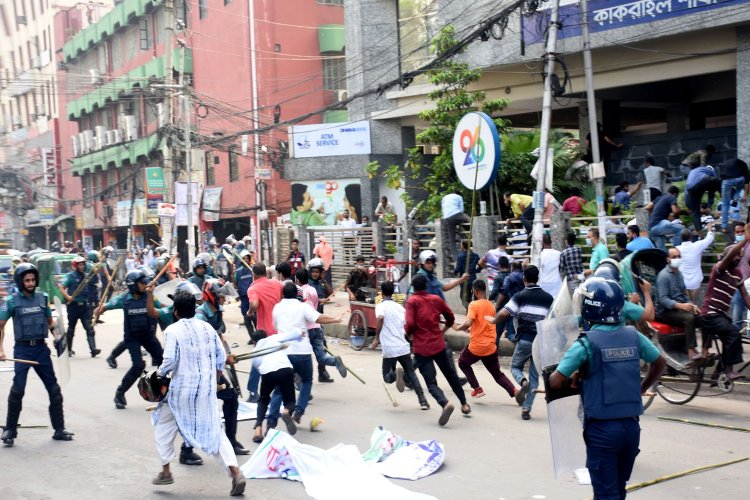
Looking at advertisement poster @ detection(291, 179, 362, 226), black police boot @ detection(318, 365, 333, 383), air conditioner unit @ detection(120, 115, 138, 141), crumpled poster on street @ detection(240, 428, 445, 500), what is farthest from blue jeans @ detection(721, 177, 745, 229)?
air conditioner unit @ detection(120, 115, 138, 141)

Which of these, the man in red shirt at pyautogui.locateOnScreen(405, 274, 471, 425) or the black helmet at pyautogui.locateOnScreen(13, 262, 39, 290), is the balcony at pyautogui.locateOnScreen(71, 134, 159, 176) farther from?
the man in red shirt at pyautogui.locateOnScreen(405, 274, 471, 425)

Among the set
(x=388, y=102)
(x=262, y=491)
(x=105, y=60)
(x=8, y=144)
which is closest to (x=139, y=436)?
(x=262, y=491)

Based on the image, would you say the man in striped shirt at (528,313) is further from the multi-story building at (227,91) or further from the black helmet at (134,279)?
the multi-story building at (227,91)

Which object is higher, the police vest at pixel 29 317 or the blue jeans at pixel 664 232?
the blue jeans at pixel 664 232

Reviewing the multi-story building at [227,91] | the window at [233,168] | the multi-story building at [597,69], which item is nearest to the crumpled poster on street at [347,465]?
the multi-story building at [597,69]

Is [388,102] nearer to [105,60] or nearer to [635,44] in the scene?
[635,44]

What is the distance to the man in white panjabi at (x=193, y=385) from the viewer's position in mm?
6992

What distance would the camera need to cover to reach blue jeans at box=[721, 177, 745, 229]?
597 inches

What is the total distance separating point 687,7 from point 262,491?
14.0 m

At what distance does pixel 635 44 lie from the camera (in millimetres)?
19109

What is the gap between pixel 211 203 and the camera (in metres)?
39.9

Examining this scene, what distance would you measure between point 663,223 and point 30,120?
109 feet

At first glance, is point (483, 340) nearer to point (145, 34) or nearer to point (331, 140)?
point (331, 140)

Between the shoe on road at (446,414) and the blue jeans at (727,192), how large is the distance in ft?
26.4
